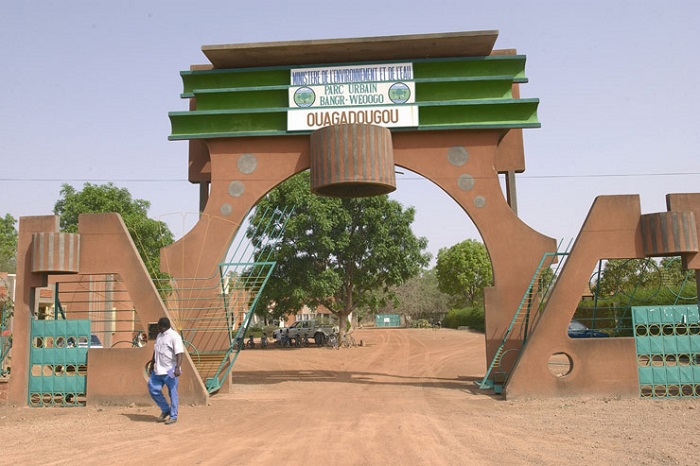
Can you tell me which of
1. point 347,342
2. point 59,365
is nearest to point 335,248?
point 347,342

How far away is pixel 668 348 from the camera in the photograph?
39.4 ft

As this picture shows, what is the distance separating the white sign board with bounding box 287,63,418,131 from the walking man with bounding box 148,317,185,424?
6.71 metres

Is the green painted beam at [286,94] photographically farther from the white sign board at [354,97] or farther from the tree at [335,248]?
the tree at [335,248]

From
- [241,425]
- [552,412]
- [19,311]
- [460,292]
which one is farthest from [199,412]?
[460,292]

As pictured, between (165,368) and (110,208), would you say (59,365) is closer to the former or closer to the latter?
(165,368)

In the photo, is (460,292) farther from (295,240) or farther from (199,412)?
(199,412)

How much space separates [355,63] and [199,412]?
9.34 meters

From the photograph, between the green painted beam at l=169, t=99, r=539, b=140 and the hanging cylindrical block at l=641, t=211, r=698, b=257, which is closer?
the hanging cylindrical block at l=641, t=211, r=698, b=257

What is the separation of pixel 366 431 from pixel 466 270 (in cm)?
5385

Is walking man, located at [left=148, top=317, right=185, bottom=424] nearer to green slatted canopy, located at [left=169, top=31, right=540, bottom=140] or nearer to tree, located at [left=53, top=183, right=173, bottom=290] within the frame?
green slatted canopy, located at [left=169, top=31, right=540, bottom=140]

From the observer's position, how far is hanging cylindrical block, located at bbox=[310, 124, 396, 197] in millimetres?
13805

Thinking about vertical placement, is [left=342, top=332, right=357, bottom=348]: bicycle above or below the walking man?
below

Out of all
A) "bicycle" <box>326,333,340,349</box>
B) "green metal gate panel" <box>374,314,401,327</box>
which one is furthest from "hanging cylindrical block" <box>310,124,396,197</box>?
"green metal gate panel" <box>374,314,401,327</box>

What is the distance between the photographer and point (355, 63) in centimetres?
1523
